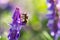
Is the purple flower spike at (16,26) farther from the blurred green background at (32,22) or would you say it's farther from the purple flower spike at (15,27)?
the blurred green background at (32,22)

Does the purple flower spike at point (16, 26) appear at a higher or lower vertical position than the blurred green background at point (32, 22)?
higher

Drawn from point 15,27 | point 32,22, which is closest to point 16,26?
point 15,27

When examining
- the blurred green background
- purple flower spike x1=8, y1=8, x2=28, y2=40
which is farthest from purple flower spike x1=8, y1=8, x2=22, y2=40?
the blurred green background

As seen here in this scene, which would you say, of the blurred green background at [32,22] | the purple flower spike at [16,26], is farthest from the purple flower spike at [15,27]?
the blurred green background at [32,22]

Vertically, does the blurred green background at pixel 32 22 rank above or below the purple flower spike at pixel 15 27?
below

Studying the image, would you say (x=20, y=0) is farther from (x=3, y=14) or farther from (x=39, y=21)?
(x=39, y=21)

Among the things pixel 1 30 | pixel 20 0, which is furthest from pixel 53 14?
pixel 20 0

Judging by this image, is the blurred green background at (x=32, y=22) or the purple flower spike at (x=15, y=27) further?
the blurred green background at (x=32, y=22)

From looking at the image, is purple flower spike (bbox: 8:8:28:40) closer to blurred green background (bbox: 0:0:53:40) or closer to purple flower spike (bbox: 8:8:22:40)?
purple flower spike (bbox: 8:8:22:40)
